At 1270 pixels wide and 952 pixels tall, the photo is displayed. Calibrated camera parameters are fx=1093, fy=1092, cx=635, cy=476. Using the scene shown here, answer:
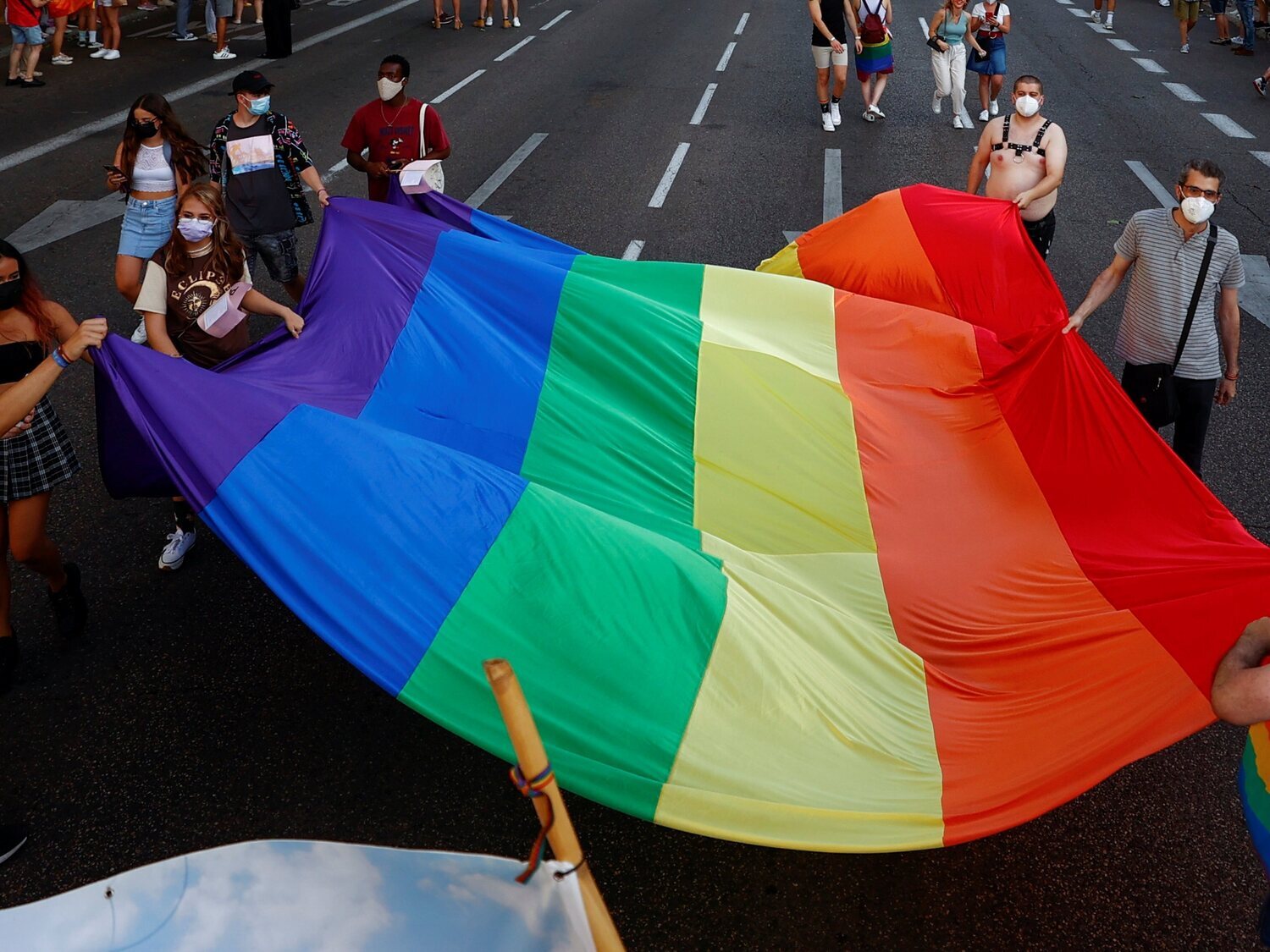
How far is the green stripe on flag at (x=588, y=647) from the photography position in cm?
311

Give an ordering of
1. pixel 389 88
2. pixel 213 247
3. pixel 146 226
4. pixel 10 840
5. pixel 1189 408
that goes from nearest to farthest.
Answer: pixel 10 840 < pixel 213 247 < pixel 1189 408 < pixel 146 226 < pixel 389 88

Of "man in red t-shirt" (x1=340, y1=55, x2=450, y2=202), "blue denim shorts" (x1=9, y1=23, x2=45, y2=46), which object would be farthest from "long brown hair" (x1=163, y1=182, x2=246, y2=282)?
"blue denim shorts" (x1=9, y1=23, x2=45, y2=46)

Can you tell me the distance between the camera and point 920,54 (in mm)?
18172

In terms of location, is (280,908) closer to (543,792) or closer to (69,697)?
(543,792)

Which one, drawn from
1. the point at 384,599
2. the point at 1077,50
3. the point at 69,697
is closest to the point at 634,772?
the point at 384,599

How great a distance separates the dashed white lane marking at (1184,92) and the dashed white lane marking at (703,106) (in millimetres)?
7037

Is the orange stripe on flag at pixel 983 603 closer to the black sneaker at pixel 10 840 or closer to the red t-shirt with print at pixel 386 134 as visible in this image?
the black sneaker at pixel 10 840

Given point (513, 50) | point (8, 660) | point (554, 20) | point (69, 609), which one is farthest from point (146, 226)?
point (554, 20)

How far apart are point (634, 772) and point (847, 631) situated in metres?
0.97

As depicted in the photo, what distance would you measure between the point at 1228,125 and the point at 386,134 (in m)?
12.7

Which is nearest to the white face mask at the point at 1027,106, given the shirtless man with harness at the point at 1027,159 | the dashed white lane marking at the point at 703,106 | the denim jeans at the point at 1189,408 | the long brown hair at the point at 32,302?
the shirtless man with harness at the point at 1027,159

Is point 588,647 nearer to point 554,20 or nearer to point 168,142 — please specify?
point 168,142

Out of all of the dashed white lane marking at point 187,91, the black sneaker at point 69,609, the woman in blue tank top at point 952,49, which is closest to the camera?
the black sneaker at point 69,609

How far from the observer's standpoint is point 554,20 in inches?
817
